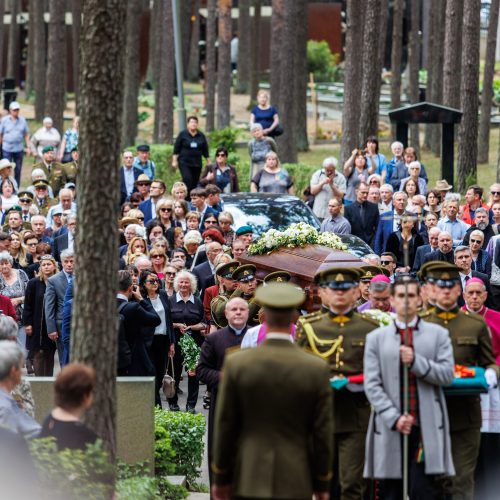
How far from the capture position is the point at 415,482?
395 inches

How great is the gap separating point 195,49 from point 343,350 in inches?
2070

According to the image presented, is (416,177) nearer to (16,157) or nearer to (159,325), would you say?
(159,325)

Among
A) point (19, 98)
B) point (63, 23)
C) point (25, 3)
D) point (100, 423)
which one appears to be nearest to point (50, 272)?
point (100, 423)

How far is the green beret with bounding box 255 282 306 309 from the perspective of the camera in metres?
8.19

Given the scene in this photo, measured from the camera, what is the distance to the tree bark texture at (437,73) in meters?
40.2

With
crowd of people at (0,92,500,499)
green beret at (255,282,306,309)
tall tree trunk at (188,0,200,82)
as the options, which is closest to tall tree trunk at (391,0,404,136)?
crowd of people at (0,92,500,499)

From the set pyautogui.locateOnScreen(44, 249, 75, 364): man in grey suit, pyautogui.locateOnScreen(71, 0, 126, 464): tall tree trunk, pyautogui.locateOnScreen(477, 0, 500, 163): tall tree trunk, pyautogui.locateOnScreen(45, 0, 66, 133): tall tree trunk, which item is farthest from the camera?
pyautogui.locateOnScreen(477, 0, 500, 163): tall tree trunk

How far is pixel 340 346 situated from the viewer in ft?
33.4

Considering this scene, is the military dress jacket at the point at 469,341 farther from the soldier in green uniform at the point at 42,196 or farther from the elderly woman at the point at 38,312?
the soldier in green uniform at the point at 42,196

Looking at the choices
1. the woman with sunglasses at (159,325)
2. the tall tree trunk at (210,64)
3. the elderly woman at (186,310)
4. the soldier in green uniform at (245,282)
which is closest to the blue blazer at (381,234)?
the elderly woman at (186,310)

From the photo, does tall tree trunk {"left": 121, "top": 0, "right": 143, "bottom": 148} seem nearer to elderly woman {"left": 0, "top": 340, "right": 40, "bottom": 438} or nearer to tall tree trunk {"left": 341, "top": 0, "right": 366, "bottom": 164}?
tall tree trunk {"left": 341, "top": 0, "right": 366, "bottom": 164}

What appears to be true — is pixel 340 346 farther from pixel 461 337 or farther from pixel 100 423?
pixel 100 423

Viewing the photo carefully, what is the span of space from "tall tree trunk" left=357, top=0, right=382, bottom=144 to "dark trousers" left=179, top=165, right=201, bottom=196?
445cm

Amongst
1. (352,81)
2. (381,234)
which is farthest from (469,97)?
(381,234)
